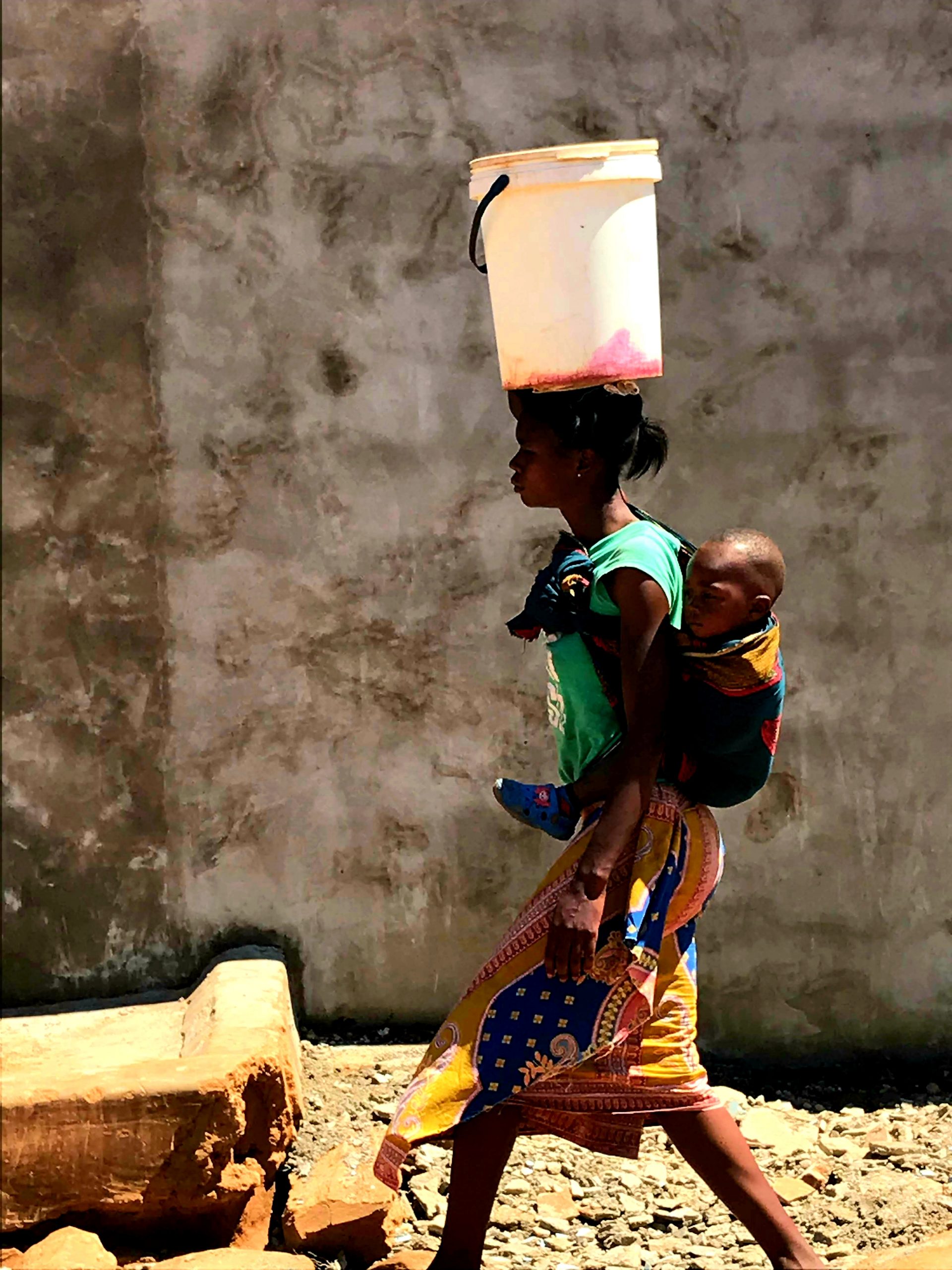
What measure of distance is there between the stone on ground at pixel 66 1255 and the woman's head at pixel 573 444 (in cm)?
167

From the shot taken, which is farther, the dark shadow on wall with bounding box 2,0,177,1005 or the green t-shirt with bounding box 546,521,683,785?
the dark shadow on wall with bounding box 2,0,177,1005

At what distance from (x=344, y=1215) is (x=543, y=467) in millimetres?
1599

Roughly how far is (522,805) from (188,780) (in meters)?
1.52

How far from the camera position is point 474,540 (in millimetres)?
3785

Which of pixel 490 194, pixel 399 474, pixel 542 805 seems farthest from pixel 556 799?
pixel 399 474

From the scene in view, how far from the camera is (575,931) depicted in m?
2.35

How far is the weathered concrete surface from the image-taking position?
9.49 feet

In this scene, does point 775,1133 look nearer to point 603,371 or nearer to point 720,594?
point 720,594

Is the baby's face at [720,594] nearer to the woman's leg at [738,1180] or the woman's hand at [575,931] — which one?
the woman's hand at [575,931]

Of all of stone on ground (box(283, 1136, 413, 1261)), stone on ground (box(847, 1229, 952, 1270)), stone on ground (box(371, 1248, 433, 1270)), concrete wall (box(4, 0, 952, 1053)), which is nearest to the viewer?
stone on ground (box(847, 1229, 952, 1270))

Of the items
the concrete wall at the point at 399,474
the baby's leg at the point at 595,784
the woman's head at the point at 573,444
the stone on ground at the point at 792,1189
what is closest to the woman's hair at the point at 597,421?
the woman's head at the point at 573,444

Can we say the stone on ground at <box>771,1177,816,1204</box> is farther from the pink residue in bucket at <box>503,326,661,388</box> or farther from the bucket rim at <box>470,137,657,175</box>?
the bucket rim at <box>470,137,657,175</box>

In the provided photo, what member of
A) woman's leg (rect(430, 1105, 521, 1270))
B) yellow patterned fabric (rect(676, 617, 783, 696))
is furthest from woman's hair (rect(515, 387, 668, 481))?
woman's leg (rect(430, 1105, 521, 1270))

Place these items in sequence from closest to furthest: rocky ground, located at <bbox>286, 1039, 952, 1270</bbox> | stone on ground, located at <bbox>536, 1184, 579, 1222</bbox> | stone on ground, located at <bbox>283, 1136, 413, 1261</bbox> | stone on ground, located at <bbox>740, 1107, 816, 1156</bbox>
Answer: stone on ground, located at <bbox>283, 1136, 413, 1261</bbox>, rocky ground, located at <bbox>286, 1039, 952, 1270</bbox>, stone on ground, located at <bbox>536, 1184, 579, 1222</bbox>, stone on ground, located at <bbox>740, 1107, 816, 1156</bbox>
